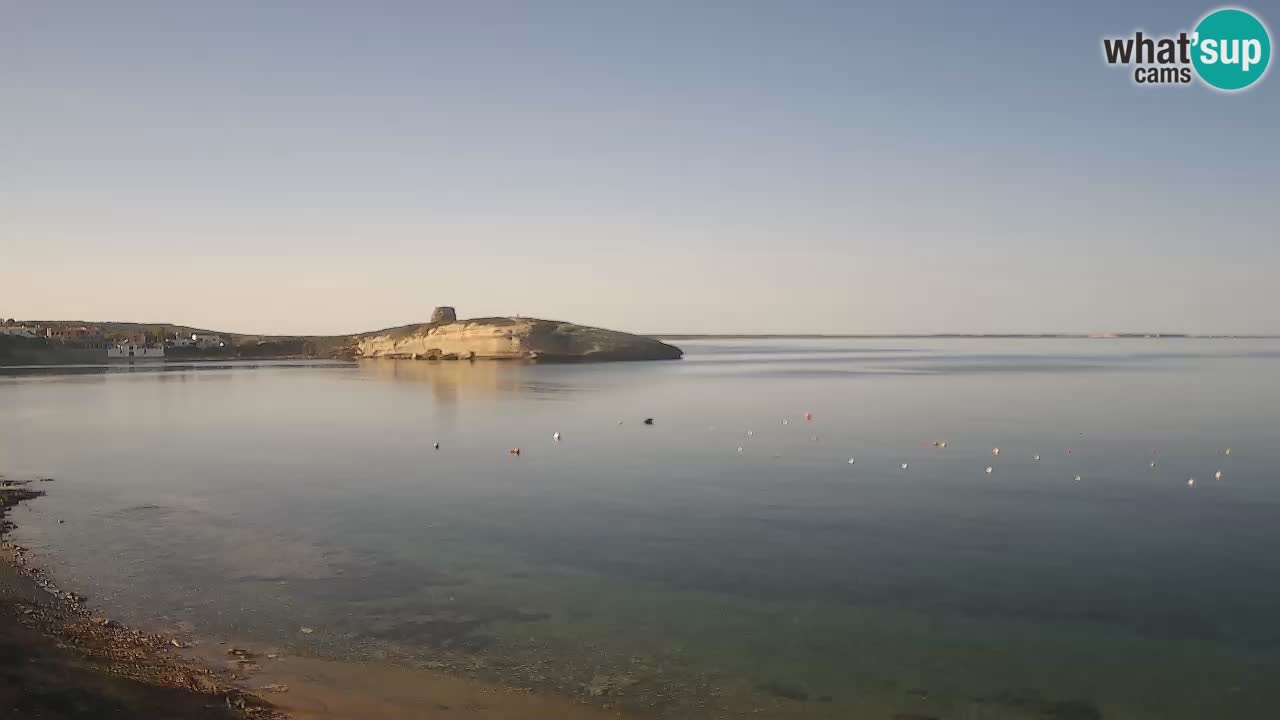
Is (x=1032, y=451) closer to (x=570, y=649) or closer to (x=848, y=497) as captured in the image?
(x=848, y=497)

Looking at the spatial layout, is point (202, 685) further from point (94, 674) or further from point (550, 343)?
point (550, 343)

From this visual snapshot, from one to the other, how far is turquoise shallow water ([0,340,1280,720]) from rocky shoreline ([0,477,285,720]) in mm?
1264

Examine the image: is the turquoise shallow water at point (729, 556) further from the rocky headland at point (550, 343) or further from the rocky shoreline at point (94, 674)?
the rocky headland at point (550, 343)

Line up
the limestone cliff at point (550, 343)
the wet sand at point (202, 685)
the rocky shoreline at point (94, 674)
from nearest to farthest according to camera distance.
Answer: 1. the rocky shoreline at point (94, 674)
2. the wet sand at point (202, 685)
3. the limestone cliff at point (550, 343)

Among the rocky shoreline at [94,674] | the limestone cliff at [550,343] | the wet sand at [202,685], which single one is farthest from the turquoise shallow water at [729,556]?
the limestone cliff at [550,343]

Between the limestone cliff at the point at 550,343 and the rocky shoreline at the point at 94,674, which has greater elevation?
the limestone cliff at the point at 550,343

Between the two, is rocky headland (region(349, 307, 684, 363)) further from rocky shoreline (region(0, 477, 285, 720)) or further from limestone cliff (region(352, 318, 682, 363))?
rocky shoreline (region(0, 477, 285, 720))

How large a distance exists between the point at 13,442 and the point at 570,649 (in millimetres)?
46184

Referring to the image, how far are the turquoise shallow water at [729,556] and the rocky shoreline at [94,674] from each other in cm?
126

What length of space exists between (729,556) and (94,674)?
13.7m

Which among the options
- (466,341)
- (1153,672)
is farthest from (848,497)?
(466,341)

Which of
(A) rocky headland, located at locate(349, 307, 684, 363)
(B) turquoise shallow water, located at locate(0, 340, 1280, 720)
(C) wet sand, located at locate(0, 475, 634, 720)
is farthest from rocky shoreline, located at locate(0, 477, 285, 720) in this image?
(A) rocky headland, located at locate(349, 307, 684, 363)

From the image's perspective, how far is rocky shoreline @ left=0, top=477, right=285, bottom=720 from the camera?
11.3 m

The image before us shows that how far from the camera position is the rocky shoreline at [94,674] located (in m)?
11.3
